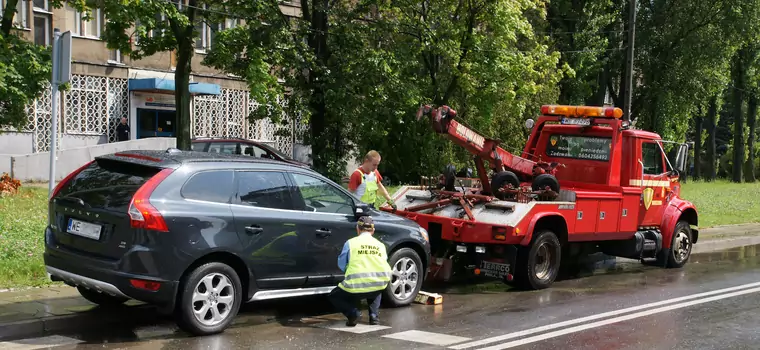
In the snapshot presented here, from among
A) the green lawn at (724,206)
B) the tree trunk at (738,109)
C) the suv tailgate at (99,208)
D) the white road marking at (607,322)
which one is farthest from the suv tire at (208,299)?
the tree trunk at (738,109)

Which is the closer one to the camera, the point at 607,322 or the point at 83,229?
the point at 83,229

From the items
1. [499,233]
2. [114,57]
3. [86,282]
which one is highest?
[114,57]

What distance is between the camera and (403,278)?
362 inches

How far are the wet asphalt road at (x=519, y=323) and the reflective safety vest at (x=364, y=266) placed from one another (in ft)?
1.46

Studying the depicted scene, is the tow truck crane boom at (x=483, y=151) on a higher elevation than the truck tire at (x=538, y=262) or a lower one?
higher

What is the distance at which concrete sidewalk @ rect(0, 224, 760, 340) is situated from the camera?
748cm

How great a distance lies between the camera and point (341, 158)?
21.2m

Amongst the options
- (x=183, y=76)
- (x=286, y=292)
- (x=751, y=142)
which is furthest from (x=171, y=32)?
(x=751, y=142)

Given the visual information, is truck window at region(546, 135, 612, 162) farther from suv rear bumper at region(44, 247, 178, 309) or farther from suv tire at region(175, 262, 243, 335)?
suv rear bumper at region(44, 247, 178, 309)

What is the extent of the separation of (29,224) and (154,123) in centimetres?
2012

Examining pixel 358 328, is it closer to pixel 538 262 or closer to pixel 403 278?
pixel 403 278

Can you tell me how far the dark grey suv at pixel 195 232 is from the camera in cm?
693

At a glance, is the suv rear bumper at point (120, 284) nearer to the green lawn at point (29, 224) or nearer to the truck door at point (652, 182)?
the green lawn at point (29, 224)

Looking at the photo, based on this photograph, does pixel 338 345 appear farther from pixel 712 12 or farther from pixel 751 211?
pixel 712 12
